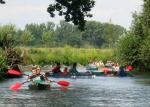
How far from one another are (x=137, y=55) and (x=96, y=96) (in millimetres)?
38653

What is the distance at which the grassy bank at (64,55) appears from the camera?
10238 centimetres

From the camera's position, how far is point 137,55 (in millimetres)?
75188

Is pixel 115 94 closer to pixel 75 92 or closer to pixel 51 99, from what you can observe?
pixel 75 92

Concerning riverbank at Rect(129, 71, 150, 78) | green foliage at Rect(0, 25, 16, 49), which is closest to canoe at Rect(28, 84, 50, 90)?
green foliage at Rect(0, 25, 16, 49)

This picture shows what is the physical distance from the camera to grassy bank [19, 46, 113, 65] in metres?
102

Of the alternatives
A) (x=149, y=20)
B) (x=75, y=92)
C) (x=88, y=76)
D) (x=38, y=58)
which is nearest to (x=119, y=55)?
(x=149, y=20)

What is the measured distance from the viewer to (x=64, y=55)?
110m

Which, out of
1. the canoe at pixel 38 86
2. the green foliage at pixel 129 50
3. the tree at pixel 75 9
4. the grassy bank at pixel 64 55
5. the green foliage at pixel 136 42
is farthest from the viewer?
the grassy bank at pixel 64 55

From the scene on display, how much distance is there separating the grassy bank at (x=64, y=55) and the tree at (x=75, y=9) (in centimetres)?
7272

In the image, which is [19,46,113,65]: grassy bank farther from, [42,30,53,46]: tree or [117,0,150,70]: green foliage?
[42,30,53,46]: tree

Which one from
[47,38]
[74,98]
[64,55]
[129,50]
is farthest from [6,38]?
[47,38]

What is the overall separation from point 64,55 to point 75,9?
87875 millimetres

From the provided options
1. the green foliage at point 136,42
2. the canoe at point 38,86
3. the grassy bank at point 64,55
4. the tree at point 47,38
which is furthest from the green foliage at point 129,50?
the tree at point 47,38

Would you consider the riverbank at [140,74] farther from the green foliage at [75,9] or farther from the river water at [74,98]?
the green foliage at [75,9]
